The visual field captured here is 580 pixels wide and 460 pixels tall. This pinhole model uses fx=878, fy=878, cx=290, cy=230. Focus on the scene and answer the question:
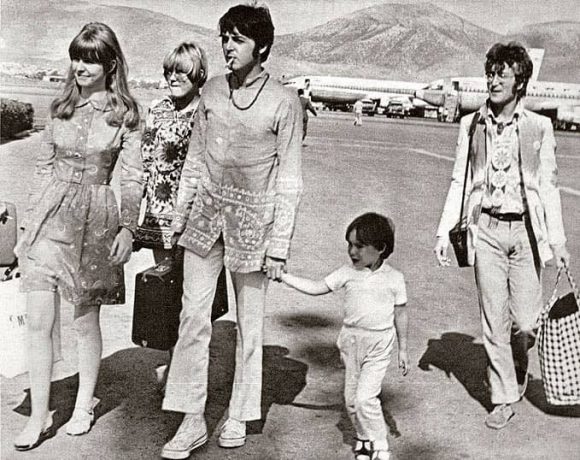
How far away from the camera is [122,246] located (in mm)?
3471

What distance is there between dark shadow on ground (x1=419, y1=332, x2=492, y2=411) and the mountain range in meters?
1.63

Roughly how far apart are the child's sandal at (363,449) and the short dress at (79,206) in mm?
1165

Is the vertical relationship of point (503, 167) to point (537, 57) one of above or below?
below

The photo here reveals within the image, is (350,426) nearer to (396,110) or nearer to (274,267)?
(274,267)

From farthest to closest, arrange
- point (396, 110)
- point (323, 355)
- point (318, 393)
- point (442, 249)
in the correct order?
point (396, 110) < point (323, 355) < point (318, 393) < point (442, 249)

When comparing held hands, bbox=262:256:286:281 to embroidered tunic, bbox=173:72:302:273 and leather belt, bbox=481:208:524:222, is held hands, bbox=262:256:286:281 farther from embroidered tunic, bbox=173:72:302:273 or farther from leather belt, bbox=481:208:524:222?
leather belt, bbox=481:208:524:222

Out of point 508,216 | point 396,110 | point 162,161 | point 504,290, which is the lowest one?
point 396,110

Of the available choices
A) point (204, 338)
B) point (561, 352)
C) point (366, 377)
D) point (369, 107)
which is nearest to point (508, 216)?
point (561, 352)

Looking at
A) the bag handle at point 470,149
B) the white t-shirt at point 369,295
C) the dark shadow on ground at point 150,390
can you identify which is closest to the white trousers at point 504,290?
the bag handle at point 470,149

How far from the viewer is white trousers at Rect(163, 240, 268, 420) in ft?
11.3

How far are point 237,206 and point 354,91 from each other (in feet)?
149

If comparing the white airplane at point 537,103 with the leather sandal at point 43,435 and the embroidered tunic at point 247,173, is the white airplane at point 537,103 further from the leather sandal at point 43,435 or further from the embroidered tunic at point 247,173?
the leather sandal at point 43,435

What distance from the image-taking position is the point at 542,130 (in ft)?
12.6

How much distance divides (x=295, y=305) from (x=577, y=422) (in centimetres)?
224
